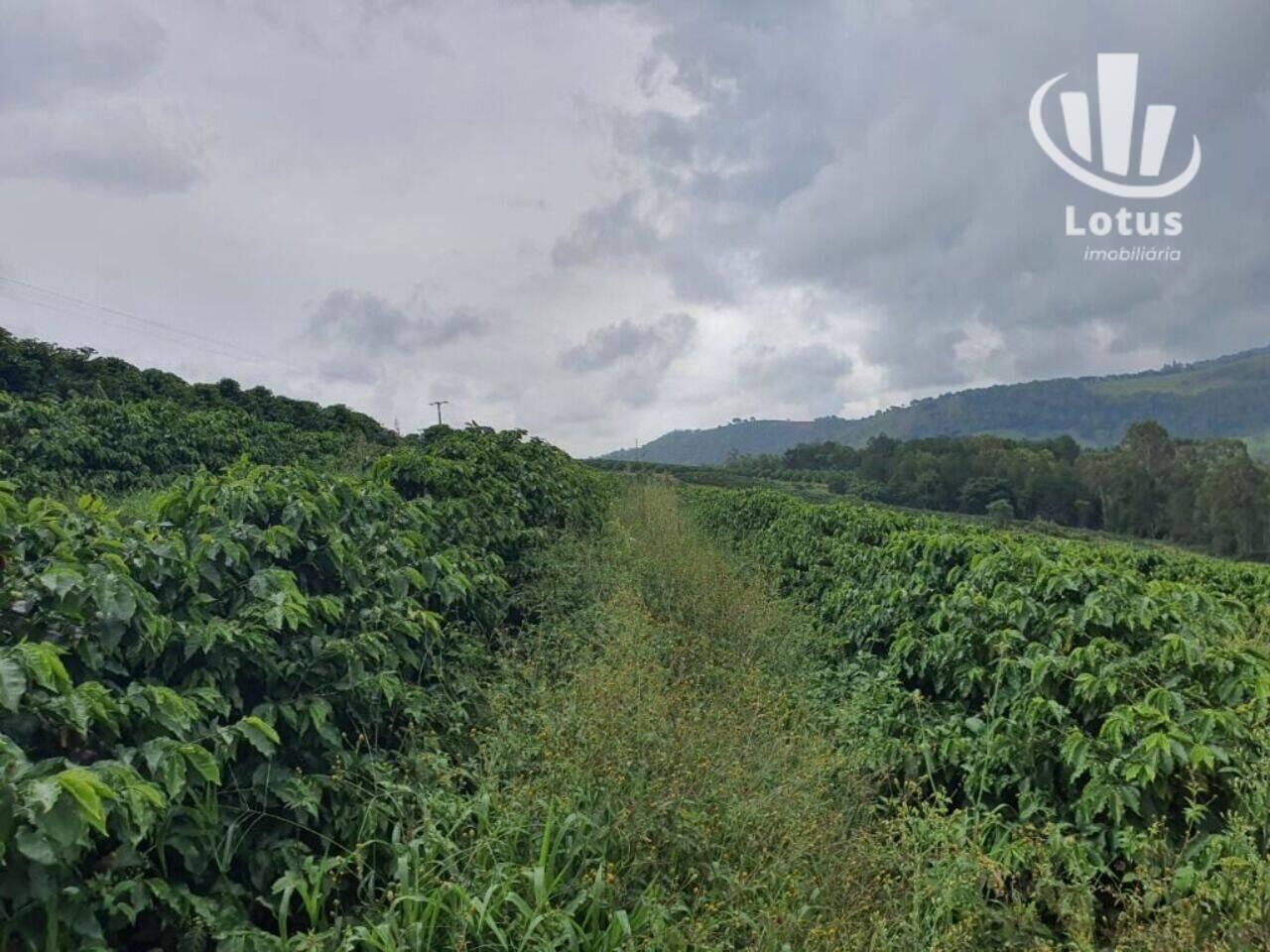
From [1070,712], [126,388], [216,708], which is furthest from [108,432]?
[1070,712]

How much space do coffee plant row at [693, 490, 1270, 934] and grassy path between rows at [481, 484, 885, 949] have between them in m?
0.59

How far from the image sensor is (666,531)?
40.4ft

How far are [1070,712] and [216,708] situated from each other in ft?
13.3

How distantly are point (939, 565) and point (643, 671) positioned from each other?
3056 millimetres

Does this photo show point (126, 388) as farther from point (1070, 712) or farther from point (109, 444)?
point (1070, 712)

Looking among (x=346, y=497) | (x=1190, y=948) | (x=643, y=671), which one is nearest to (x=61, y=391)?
(x=346, y=497)

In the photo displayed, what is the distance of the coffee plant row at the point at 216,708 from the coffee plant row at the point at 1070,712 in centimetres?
266

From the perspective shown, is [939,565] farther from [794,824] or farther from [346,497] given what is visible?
[346,497]

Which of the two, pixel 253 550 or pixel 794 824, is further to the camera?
pixel 253 550

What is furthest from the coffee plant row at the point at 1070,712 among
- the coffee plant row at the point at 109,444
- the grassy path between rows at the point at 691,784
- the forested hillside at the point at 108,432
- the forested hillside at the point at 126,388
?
the forested hillside at the point at 126,388

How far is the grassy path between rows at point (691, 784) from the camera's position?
8.91ft

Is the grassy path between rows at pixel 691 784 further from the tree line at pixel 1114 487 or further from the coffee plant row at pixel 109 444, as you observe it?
the tree line at pixel 1114 487

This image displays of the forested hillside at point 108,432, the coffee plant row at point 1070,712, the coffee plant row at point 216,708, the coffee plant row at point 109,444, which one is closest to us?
the coffee plant row at point 216,708

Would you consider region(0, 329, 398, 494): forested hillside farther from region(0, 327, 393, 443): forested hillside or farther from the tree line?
the tree line
